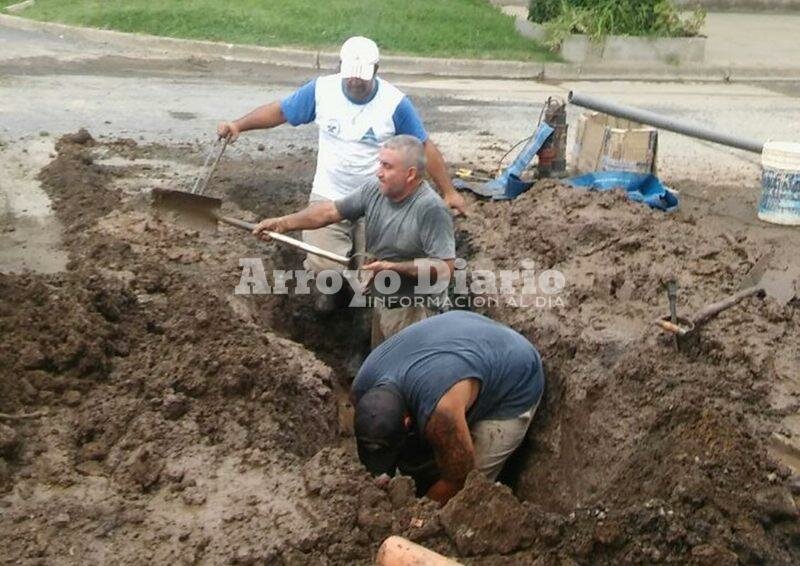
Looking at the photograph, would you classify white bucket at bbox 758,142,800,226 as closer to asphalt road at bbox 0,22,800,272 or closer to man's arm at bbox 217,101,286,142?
asphalt road at bbox 0,22,800,272

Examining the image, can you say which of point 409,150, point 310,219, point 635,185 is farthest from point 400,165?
point 635,185

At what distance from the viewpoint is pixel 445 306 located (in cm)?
738

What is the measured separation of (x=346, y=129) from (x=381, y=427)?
106 inches

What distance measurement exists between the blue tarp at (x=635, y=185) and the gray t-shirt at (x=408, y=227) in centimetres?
229

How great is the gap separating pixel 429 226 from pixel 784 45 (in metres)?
13.0

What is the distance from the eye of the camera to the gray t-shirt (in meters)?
6.87

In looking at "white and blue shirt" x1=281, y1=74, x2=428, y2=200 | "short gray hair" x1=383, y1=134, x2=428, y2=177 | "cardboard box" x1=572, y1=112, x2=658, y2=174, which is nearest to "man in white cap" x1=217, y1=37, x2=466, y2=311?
"white and blue shirt" x1=281, y1=74, x2=428, y2=200

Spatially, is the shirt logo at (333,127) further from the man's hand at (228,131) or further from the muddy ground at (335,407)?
the muddy ground at (335,407)

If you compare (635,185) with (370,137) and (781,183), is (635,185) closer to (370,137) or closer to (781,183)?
(781,183)

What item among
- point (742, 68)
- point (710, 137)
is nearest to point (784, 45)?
point (742, 68)

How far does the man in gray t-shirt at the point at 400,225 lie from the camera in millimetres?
6773

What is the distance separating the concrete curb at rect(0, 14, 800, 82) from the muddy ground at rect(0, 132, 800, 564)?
7029 mm

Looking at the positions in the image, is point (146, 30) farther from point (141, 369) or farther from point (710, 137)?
point (141, 369)

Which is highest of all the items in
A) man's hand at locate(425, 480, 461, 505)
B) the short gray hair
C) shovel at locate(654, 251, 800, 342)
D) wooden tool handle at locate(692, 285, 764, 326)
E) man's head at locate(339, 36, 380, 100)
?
man's head at locate(339, 36, 380, 100)
